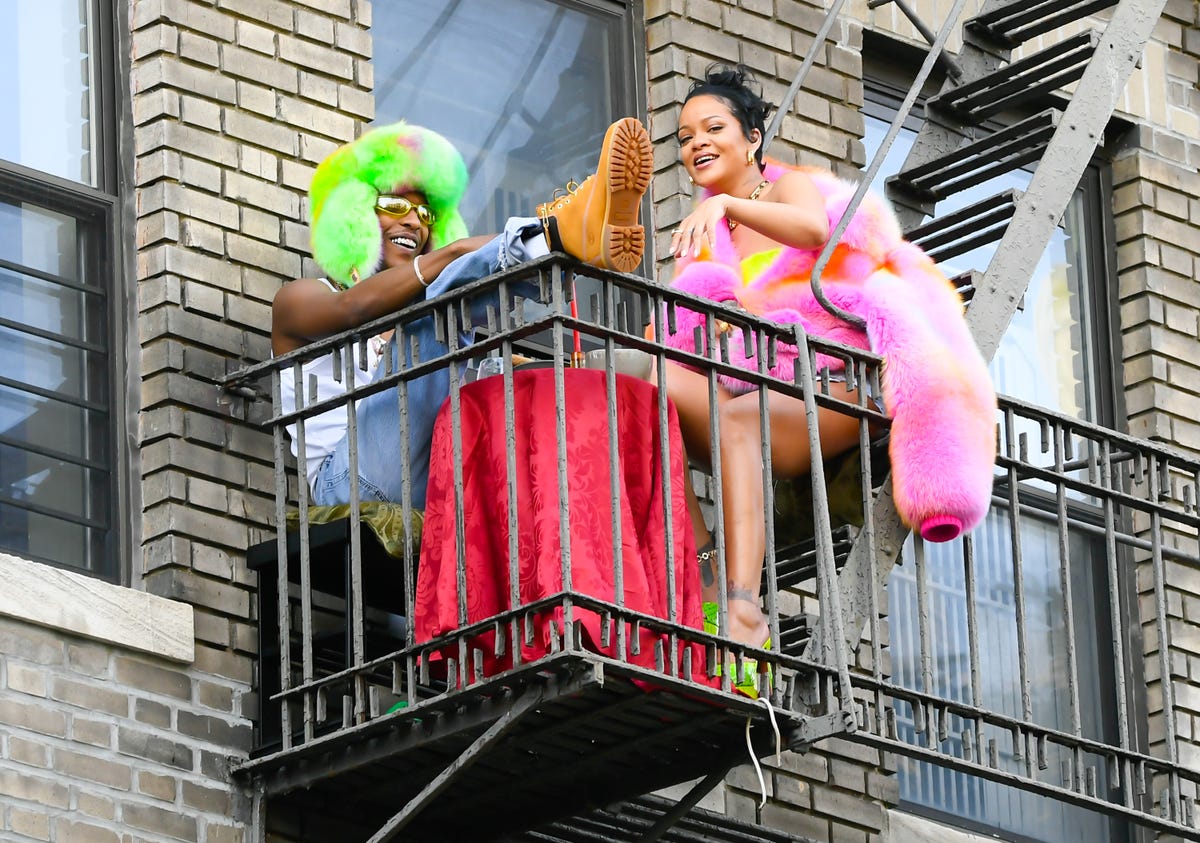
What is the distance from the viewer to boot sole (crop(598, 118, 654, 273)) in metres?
8.49

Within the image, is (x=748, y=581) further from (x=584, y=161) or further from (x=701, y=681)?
(x=584, y=161)

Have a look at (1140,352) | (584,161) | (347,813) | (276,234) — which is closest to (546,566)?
(347,813)

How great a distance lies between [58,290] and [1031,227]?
3160 mm

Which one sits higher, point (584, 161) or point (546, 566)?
point (584, 161)

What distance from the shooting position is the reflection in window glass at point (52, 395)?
9328 mm

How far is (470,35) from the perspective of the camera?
36.7ft

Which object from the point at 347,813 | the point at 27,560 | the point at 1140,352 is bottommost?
the point at 347,813

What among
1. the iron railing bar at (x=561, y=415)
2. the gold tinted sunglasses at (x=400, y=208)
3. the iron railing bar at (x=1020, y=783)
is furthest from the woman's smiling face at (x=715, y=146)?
the iron railing bar at (x=1020, y=783)

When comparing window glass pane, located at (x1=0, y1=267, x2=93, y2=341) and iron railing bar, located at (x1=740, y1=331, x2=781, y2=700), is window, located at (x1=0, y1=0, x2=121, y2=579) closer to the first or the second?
window glass pane, located at (x1=0, y1=267, x2=93, y2=341)

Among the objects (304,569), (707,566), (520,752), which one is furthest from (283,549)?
(707,566)

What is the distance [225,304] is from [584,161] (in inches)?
78.5

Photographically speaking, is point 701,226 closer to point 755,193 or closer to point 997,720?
point 755,193

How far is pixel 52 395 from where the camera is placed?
950cm

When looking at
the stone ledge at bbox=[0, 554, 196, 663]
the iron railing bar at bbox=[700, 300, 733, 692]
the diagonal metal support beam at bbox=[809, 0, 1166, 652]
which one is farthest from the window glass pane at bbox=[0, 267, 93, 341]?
the diagonal metal support beam at bbox=[809, 0, 1166, 652]
